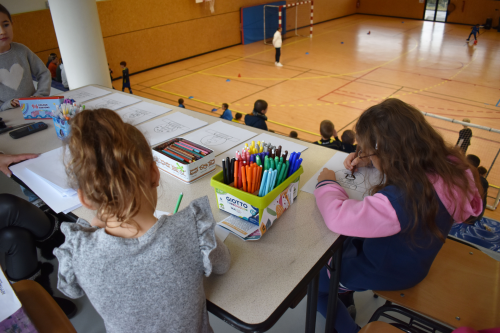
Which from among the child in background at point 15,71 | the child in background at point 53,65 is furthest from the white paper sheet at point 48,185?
the child in background at point 53,65

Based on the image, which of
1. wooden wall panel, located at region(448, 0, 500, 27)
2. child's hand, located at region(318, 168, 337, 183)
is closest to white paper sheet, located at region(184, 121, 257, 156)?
child's hand, located at region(318, 168, 337, 183)

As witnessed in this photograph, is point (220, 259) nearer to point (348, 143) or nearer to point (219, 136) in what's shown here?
point (219, 136)

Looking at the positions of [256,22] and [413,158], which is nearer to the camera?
[413,158]

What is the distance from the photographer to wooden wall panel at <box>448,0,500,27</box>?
12.0 meters

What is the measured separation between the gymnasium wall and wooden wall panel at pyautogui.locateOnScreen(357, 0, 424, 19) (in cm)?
685

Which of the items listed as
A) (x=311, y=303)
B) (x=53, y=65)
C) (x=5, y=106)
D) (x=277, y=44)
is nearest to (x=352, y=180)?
(x=311, y=303)

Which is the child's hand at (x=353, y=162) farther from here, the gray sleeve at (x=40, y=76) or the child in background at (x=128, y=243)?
the gray sleeve at (x=40, y=76)

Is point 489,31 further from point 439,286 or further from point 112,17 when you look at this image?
point 439,286

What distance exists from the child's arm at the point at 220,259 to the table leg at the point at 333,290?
45cm

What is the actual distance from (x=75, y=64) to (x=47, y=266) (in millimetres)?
2045

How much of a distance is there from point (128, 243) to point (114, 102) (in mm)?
1874

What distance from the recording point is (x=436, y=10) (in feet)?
43.6

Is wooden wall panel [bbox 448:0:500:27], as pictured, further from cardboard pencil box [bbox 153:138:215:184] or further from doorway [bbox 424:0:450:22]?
cardboard pencil box [bbox 153:138:215:184]

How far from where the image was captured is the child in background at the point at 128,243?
2.64ft
